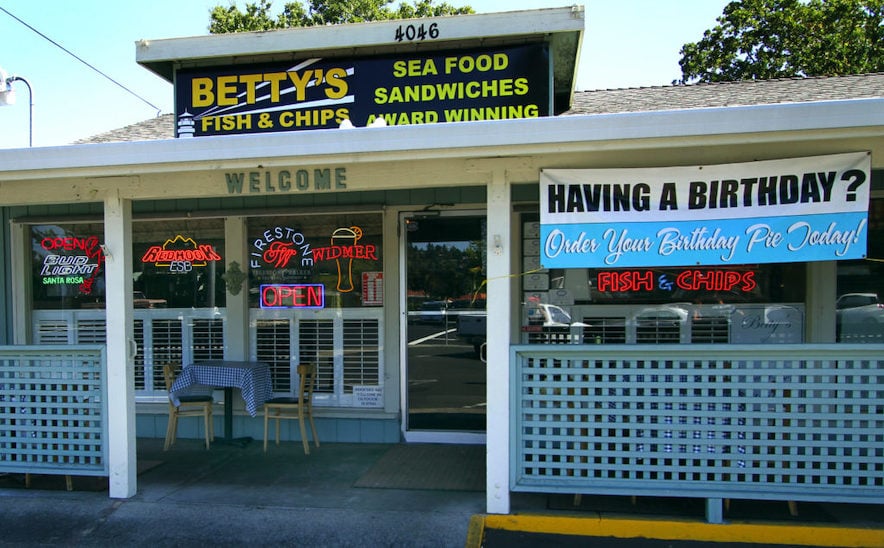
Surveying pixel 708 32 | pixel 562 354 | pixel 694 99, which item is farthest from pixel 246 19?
pixel 562 354

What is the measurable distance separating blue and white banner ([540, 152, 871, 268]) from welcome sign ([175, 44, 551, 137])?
2.18 metres

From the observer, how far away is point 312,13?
69.2ft

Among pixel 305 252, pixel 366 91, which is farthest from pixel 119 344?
pixel 366 91

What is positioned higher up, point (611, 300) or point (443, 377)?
point (611, 300)

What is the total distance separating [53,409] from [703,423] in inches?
190

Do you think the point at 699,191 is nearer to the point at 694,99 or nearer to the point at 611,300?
the point at 611,300

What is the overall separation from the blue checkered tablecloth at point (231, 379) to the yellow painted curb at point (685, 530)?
8.97 feet

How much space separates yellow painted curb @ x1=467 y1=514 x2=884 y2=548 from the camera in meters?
3.83

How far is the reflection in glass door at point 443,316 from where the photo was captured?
245 inches

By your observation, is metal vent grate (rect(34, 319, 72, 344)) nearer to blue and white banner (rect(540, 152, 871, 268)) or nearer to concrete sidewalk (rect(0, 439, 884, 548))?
concrete sidewalk (rect(0, 439, 884, 548))

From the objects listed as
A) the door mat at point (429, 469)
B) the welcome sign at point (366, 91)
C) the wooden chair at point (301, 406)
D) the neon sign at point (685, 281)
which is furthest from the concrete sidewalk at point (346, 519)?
the welcome sign at point (366, 91)

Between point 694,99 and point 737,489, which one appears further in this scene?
point 694,99

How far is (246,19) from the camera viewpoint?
2038 cm

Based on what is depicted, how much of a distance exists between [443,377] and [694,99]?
13.4ft
